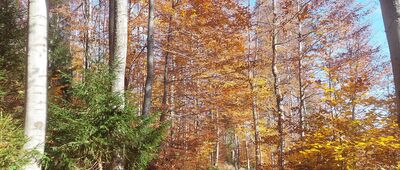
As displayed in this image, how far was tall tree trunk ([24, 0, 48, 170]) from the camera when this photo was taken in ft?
13.5

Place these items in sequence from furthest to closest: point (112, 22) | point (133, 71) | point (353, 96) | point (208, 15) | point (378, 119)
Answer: point (133, 71) → point (208, 15) → point (353, 96) → point (378, 119) → point (112, 22)

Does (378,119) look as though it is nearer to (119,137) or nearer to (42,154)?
(119,137)

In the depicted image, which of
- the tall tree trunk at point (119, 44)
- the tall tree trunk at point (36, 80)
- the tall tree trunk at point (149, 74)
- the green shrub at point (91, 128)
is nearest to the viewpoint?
the tall tree trunk at point (36, 80)

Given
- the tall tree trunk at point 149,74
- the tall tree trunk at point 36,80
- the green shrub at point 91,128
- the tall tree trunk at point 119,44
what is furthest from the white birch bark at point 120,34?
the tall tree trunk at point 149,74

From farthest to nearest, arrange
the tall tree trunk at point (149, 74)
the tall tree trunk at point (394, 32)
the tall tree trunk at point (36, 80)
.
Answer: the tall tree trunk at point (149, 74) < the tall tree trunk at point (36, 80) < the tall tree trunk at point (394, 32)

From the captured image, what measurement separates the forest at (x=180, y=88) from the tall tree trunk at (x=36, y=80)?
1 cm

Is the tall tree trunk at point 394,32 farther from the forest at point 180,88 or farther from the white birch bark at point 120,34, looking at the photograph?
the white birch bark at point 120,34

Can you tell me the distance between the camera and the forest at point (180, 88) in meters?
4.29

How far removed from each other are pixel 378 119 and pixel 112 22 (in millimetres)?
5276

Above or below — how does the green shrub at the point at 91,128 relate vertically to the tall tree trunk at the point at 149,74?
below

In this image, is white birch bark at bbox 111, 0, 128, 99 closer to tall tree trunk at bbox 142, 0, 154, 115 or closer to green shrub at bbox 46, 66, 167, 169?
green shrub at bbox 46, 66, 167, 169

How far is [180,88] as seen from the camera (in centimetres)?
1227

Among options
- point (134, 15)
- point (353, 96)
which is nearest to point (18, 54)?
point (134, 15)

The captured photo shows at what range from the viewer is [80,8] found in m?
17.9
